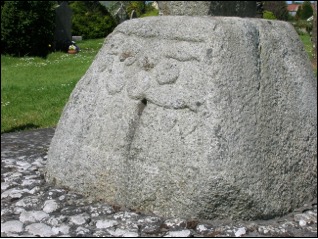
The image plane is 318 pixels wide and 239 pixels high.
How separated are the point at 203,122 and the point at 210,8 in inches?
25.3

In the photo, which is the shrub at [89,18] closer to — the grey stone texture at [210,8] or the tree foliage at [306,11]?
the grey stone texture at [210,8]

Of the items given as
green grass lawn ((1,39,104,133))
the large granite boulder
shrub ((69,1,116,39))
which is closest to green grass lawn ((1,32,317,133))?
green grass lawn ((1,39,104,133))

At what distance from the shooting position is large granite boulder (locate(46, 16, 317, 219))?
10.6 feet

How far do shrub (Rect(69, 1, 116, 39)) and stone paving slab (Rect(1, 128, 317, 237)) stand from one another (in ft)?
3.03

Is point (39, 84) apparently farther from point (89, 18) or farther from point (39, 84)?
point (89, 18)

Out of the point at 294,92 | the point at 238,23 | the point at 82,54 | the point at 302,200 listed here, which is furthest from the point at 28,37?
the point at 302,200

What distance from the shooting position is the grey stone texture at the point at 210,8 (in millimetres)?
2793

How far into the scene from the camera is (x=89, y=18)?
11.5ft

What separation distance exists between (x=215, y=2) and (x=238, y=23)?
0.62 metres

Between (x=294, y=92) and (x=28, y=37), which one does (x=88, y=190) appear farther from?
(x=294, y=92)

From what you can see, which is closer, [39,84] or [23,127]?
[39,84]

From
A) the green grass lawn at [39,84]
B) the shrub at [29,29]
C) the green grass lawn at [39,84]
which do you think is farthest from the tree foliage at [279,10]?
the shrub at [29,29]

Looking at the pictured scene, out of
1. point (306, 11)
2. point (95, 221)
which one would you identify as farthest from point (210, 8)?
point (306, 11)

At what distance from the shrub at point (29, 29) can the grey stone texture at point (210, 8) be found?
802 mm
